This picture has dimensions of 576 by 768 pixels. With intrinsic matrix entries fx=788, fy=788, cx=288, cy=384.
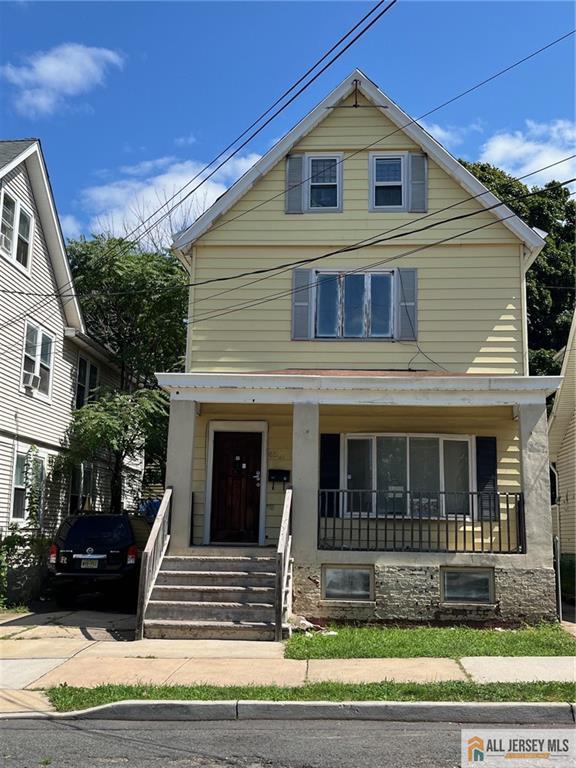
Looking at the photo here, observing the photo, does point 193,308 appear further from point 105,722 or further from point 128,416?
point 105,722

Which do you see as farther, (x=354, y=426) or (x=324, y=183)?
(x=324, y=183)

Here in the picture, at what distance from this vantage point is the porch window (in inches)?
575

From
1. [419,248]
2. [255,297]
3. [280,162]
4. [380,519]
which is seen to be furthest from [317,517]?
[280,162]

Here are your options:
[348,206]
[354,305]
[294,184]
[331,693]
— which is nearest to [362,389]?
[354,305]

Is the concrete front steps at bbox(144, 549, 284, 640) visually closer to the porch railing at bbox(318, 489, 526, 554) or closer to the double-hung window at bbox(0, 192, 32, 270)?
the porch railing at bbox(318, 489, 526, 554)

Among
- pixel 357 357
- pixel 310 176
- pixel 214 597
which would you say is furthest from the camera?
pixel 310 176

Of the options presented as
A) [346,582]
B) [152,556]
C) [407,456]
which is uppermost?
[407,456]

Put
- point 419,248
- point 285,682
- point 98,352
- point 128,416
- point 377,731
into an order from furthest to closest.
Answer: point 98,352, point 128,416, point 419,248, point 285,682, point 377,731

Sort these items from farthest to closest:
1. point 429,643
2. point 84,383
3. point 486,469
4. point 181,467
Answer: point 84,383 < point 486,469 < point 181,467 < point 429,643

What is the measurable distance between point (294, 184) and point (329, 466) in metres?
5.66

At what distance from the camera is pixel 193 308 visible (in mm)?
15398

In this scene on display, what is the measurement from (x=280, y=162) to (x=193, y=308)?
3.45 m

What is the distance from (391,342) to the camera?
49.3 ft

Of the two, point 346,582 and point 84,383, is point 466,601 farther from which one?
point 84,383
